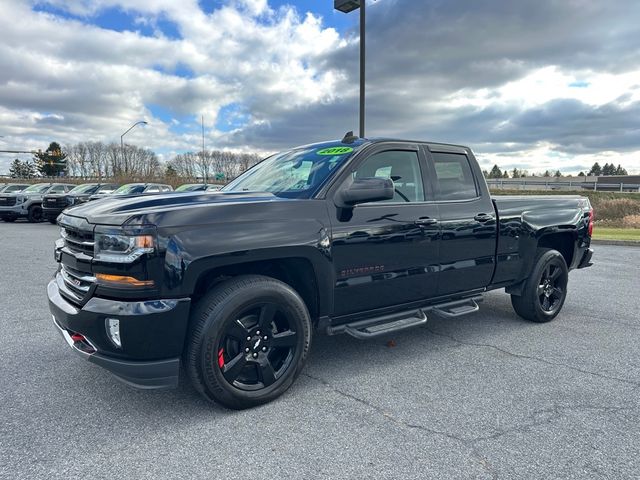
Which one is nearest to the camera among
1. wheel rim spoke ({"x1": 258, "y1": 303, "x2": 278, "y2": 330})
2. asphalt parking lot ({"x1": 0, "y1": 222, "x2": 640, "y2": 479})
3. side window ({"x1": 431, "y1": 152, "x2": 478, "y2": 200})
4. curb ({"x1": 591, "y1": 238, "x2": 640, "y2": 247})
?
asphalt parking lot ({"x1": 0, "y1": 222, "x2": 640, "y2": 479})

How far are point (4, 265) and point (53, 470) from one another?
754cm

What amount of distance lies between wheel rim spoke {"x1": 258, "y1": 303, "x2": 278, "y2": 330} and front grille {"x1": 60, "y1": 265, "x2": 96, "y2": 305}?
1.07 meters

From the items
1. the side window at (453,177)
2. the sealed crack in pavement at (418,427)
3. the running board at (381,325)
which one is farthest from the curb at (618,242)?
the sealed crack in pavement at (418,427)

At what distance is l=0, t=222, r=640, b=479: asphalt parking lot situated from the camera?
2422mm

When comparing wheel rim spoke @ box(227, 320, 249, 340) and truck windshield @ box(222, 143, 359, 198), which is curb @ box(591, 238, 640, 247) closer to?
truck windshield @ box(222, 143, 359, 198)

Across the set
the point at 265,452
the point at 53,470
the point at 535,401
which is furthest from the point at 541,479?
the point at 53,470

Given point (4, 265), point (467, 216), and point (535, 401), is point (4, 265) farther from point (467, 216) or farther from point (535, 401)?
point (535, 401)

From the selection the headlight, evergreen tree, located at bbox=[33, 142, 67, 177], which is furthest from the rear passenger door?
evergreen tree, located at bbox=[33, 142, 67, 177]

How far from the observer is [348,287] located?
3441 mm

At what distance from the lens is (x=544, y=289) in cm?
505

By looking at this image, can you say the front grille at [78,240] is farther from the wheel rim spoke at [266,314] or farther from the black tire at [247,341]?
the wheel rim spoke at [266,314]

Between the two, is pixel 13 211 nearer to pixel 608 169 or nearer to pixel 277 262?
pixel 277 262

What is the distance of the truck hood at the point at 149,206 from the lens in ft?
8.75

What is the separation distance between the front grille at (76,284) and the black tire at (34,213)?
63.9 feet
